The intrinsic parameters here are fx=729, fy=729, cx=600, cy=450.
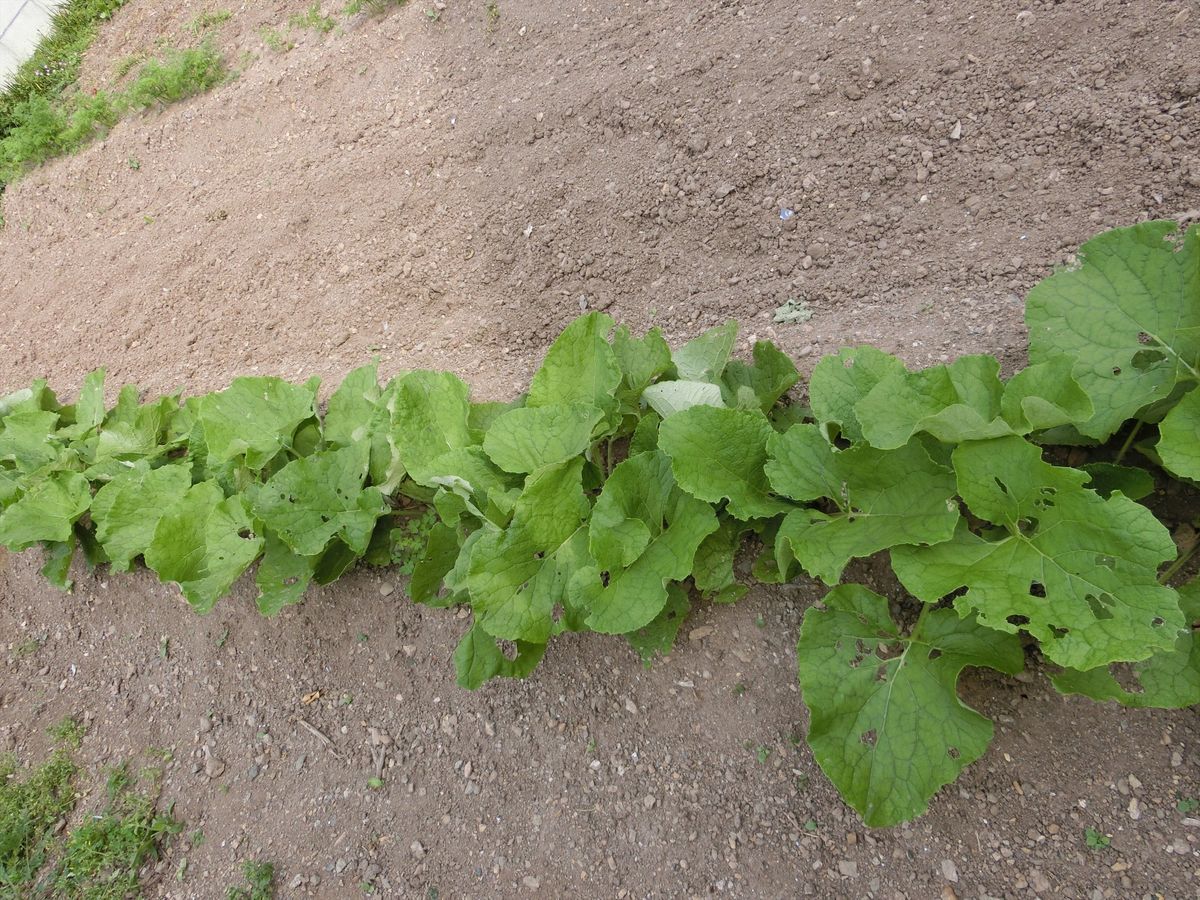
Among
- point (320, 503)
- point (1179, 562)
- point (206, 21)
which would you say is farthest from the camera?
point (206, 21)

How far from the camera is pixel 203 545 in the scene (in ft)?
8.57

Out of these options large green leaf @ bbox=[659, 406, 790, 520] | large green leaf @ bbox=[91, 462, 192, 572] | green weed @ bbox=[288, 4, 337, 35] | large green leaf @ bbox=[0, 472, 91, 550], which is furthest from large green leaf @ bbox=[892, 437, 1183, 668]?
green weed @ bbox=[288, 4, 337, 35]

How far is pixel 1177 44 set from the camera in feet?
7.36

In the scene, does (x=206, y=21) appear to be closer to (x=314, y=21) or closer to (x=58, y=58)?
(x=314, y=21)

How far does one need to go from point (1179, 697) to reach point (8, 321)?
6631 mm

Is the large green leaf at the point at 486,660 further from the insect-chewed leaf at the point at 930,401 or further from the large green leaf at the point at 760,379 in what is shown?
the insect-chewed leaf at the point at 930,401

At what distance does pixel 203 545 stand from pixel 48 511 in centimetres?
105

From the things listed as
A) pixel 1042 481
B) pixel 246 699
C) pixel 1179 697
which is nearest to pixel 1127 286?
pixel 1042 481

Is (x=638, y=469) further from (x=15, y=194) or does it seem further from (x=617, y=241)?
(x=15, y=194)

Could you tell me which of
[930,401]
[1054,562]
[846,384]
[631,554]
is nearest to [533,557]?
[631,554]

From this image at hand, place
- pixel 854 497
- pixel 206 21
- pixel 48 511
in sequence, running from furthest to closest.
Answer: pixel 206 21 < pixel 48 511 < pixel 854 497

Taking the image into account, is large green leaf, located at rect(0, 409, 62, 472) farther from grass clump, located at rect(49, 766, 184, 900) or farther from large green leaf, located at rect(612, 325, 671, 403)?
large green leaf, located at rect(612, 325, 671, 403)

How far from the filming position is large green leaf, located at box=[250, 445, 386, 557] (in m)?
2.31

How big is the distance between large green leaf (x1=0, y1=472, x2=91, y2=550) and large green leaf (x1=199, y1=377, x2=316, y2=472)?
898 mm
